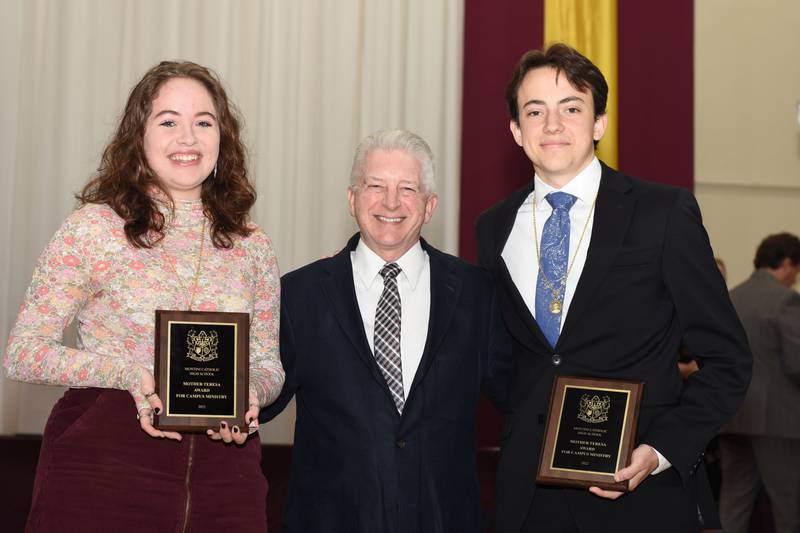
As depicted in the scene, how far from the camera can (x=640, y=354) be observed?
2498 mm

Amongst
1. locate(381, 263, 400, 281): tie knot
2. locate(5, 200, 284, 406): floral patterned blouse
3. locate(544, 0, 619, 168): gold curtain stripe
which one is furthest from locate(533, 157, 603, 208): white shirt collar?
locate(544, 0, 619, 168): gold curtain stripe

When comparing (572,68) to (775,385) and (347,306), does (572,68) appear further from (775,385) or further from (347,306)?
(775,385)

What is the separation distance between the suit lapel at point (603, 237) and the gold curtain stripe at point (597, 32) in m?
4.76

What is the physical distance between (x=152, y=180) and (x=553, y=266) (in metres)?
1.06

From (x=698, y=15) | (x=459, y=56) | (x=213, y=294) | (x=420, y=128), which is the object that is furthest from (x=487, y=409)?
(x=213, y=294)

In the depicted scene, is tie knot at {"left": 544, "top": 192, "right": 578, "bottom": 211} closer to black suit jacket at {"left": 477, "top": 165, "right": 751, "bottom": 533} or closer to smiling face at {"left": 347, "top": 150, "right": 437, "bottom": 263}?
black suit jacket at {"left": 477, "top": 165, "right": 751, "bottom": 533}

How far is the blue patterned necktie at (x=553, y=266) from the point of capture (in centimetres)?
259

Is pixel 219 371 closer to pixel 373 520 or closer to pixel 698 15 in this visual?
pixel 373 520

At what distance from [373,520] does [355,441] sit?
212 mm

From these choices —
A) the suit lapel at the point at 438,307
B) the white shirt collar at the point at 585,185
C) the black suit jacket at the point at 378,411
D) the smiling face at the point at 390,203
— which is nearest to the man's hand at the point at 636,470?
the black suit jacket at the point at 378,411

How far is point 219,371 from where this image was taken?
223 cm

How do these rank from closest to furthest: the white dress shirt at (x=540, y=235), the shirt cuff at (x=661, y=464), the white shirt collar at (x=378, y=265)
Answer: the shirt cuff at (x=661, y=464)
the white dress shirt at (x=540, y=235)
the white shirt collar at (x=378, y=265)

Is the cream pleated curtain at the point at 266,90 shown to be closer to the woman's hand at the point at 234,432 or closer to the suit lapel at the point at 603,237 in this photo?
the suit lapel at the point at 603,237

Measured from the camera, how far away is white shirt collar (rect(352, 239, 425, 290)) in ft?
9.48
